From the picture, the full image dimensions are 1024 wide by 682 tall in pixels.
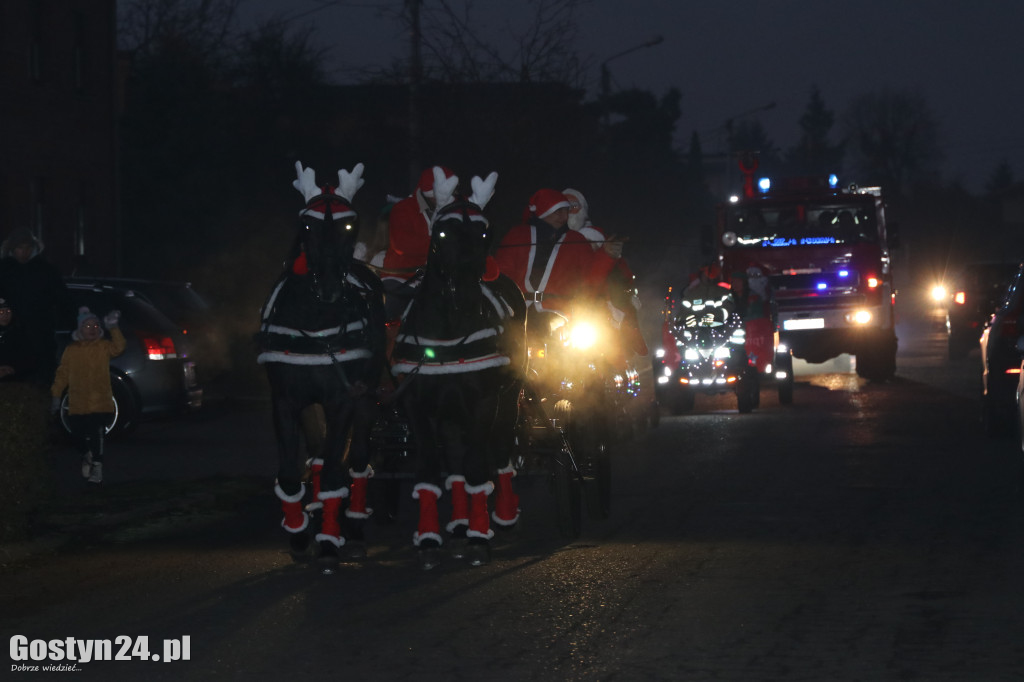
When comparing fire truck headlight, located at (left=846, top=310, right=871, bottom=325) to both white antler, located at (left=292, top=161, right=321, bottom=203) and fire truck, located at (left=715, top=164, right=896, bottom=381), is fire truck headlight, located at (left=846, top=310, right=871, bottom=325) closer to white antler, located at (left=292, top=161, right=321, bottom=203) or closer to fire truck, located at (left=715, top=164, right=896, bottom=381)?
fire truck, located at (left=715, top=164, right=896, bottom=381)

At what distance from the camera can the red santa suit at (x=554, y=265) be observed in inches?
426

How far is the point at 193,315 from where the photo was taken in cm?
2141

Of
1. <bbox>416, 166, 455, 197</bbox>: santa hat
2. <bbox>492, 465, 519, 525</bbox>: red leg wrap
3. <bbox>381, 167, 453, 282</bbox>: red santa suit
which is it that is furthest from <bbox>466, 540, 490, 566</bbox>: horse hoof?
<bbox>416, 166, 455, 197</bbox>: santa hat

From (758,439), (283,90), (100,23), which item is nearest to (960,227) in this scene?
(283,90)

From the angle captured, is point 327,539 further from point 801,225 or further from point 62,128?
point 62,128

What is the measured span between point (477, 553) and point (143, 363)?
840 cm

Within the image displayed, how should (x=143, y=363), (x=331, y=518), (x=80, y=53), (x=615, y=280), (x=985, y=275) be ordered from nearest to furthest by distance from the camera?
(x=331, y=518), (x=615, y=280), (x=143, y=363), (x=80, y=53), (x=985, y=275)

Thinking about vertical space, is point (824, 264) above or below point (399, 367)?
above

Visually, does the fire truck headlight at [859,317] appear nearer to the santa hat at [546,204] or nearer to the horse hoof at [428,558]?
the santa hat at [546,204]

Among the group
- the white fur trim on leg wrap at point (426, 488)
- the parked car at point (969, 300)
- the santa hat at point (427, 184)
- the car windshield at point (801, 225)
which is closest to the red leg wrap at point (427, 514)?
the white fur trim on leg wrap at point (426, 488)

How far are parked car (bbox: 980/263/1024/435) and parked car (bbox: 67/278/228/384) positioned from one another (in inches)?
344

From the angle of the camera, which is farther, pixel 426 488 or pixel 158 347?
pixel 158 347

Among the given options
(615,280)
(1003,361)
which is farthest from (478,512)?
(1003,361)

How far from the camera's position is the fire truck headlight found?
26406mm
